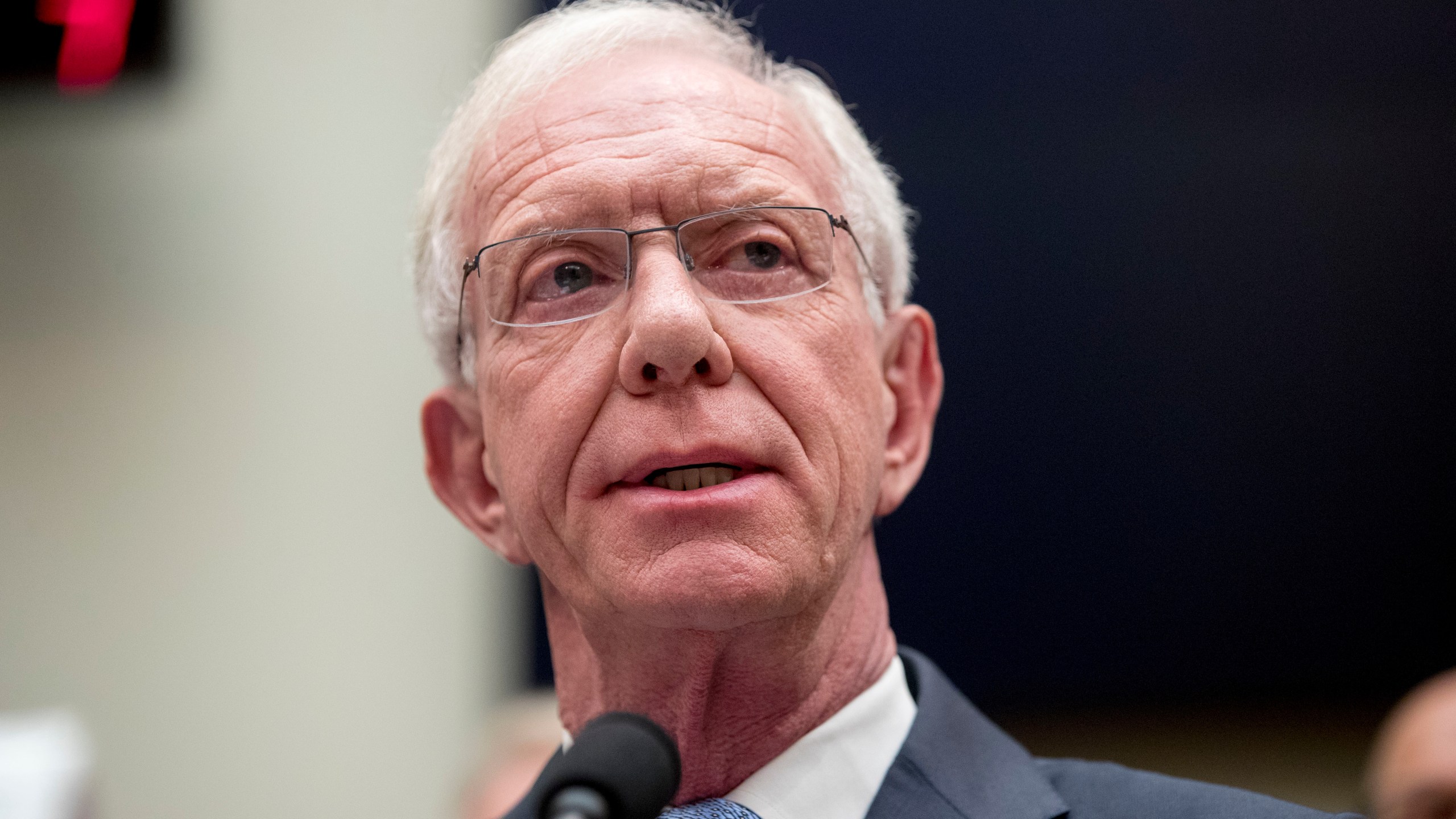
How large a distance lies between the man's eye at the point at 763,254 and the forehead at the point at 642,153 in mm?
54

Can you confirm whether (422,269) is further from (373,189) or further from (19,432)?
(19,432)

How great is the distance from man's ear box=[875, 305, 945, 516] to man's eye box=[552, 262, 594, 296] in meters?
0.46

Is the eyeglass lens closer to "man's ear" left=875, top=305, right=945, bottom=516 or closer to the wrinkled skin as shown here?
the wrinkled skin

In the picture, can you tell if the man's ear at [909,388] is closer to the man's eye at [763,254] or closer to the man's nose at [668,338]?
the man's eye at [763,254]

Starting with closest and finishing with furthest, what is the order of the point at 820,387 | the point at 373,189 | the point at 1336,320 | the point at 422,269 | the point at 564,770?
1. the point at 564,770
2. the point at 820,387
3. the point at 422,269
4. the point at 1336,320
5. the point at 373,189

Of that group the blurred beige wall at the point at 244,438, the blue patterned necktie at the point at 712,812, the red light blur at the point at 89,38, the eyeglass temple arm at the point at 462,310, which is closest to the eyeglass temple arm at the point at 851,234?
the eyeglass temple arm at the point at 462,310

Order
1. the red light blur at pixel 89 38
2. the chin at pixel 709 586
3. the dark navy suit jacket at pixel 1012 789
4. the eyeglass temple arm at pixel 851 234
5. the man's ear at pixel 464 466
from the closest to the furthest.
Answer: the chin at pixel 709 586 → the dark navy suit jacket at pixel 1012 789 → the eyeglass temple arm at pixel 851 234 → the man's ear at pixel 464 466 → the red light blur at pixel 89 38

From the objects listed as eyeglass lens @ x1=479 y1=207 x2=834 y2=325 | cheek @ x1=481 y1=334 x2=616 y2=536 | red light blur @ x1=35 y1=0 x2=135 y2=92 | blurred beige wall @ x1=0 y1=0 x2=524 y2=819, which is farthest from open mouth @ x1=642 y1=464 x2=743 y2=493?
red light blur @ x1=35 y1=0 x2=135 y2=92

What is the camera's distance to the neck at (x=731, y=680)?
1.46 m

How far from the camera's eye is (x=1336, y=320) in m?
2.89

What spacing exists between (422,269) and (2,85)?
7.57 feet

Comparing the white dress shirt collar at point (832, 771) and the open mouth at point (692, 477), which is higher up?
the open mouth at point (692, 477)

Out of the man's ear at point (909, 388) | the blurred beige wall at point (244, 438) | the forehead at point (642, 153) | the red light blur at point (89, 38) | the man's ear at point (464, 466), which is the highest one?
the forehead at point (642, 153)

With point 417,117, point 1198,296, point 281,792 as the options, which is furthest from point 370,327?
point 1198,296
